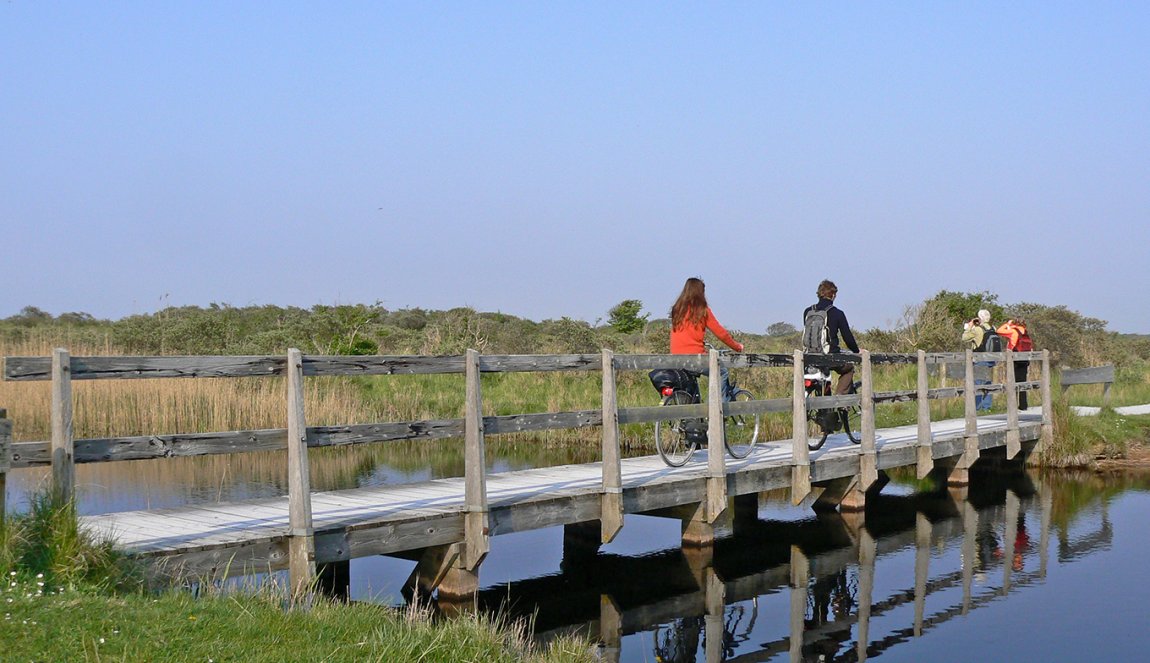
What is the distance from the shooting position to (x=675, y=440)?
13.4 metres

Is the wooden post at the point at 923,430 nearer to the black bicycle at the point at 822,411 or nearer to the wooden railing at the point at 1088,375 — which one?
the black bicycle at the point at 822,411

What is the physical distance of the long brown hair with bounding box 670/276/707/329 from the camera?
40.2ft

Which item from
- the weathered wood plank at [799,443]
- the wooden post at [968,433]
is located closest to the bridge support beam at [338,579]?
the weathered wood plank at [799,443]

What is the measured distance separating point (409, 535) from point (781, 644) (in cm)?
332

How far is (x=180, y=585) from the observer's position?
7133 mm

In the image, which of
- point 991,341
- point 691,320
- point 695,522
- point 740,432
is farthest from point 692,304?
point 991,341

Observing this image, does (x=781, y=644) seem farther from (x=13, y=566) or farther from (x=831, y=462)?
(x=13, y=566)

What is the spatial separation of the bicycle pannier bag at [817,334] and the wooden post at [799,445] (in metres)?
1.30

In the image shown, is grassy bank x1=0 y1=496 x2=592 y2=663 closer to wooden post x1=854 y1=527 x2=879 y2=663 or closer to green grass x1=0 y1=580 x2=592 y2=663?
green grass x1=0 y1=580 x2=592 y2=663

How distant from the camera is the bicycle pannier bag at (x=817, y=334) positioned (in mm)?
14055

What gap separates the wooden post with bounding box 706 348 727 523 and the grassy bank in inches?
171

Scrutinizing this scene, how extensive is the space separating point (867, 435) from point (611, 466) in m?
5.07

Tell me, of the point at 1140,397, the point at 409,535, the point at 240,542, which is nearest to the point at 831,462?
the point at 409,535

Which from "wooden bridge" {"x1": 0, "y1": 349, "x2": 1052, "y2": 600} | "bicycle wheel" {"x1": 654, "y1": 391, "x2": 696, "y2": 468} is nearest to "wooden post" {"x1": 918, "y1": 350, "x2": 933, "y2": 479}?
"wooden bridge" {"x1": 0, "y1": 349, "x2": 1052, "y2": 600}
